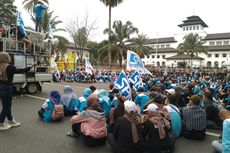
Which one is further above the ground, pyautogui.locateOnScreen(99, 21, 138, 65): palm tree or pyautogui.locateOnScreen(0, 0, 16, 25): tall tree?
pyautogui.locateOnScreen(0, 0, 16, 25): tall tree

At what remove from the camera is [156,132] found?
428 cm

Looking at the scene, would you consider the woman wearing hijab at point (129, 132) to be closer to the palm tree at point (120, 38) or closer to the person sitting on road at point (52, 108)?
the person sitting on road at point (52, 108)

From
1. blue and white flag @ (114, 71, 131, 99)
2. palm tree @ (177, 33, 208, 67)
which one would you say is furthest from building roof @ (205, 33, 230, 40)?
blue and white flag @ (114, 71, 131, 99)

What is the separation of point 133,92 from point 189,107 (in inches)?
106

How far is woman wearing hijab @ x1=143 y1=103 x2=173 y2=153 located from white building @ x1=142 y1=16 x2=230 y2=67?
58164 mm

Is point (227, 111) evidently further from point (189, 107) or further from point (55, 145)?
point (55, 145)

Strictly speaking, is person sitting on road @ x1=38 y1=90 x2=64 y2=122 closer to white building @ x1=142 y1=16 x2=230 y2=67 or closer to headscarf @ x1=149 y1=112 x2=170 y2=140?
headscarf @ x1=149 y1=112 x2=170 y2=140

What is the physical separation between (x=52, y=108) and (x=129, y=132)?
3475 millimetres

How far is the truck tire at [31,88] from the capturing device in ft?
40.7

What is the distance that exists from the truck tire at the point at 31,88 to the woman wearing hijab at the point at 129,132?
951 cm

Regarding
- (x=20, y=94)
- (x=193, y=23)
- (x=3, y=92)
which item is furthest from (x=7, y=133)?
(x=193, y=23)

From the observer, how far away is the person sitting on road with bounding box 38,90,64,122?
6.73 meters

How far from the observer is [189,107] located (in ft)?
18.1

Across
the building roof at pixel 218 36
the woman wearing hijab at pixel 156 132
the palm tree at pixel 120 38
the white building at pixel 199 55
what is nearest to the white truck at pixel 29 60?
the woman wearing hijab at pixel 156 132
